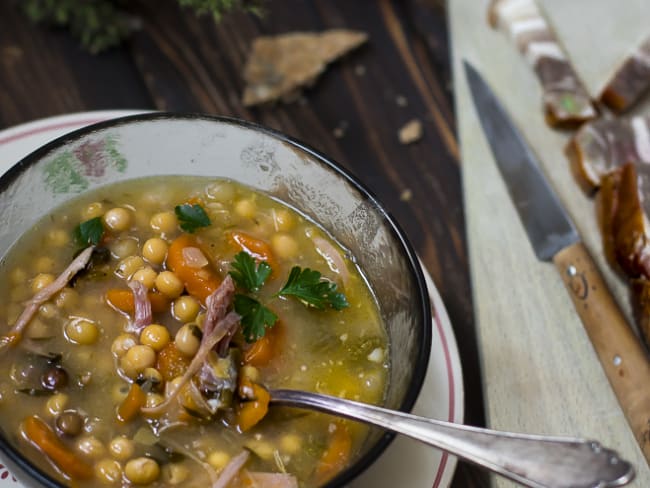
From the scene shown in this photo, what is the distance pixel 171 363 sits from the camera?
224cm

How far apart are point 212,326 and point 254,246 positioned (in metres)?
0.35

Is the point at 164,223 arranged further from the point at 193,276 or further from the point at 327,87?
the point at 327,87

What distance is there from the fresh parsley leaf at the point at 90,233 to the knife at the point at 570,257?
1.59m

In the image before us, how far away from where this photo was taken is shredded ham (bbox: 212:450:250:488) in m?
2.10

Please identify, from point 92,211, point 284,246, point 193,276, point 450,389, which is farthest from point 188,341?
point 450,389

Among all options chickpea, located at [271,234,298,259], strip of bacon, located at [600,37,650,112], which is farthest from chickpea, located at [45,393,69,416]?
strip of bacon, located at [600,37,650,112]

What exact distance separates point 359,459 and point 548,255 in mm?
1480

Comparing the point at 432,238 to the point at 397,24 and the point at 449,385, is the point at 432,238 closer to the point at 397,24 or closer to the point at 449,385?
the point at 449,385

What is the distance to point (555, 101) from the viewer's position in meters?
3.49

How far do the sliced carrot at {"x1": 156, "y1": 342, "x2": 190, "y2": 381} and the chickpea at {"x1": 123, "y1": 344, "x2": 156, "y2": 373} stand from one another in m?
0.04

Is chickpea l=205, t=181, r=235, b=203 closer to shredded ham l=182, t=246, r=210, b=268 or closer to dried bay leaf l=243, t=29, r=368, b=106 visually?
shredded ham l=182, t=246, r=210, b=268

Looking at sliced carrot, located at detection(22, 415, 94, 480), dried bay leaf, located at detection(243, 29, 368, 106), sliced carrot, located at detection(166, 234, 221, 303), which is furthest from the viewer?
dried bay leaf, located at detection(243, 29, 368, 106)

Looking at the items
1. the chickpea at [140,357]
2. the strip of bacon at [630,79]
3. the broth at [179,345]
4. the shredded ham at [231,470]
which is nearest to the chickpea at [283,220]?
the broth at [179,345]

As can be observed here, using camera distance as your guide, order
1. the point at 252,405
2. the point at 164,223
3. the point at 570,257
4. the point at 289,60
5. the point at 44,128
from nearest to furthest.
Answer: the point at 252,405
the point at 164,223
the point at 44,128
the point at 570,257
the point at 289,60
